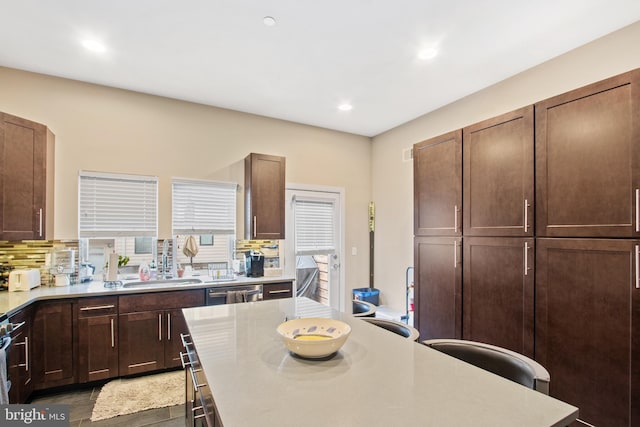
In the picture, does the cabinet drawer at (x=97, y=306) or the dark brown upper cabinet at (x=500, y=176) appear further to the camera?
the cabinet drawer at (x=97, y=306)

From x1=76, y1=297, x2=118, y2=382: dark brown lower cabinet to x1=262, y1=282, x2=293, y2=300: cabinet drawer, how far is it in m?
1.48

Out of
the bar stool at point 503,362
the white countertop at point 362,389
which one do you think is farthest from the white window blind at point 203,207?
the bar stool at point 503,362

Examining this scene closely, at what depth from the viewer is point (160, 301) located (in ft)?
10.6

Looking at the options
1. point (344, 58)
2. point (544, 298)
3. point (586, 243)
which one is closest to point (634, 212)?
point (586, 243)

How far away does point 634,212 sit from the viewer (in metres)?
1.95

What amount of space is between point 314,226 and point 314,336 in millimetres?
3507

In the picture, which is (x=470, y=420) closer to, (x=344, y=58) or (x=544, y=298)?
(x=544, y=298)

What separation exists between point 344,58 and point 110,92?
2.65 metres

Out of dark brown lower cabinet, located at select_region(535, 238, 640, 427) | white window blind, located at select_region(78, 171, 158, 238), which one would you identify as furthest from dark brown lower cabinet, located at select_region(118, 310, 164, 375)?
dark brown lower cabinet, located at select_region(535, 238, 640, 427)

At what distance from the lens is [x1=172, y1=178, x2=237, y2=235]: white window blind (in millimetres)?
3982

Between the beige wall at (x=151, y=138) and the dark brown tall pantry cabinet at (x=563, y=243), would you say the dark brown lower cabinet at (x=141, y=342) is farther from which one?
the dark brown tall pantry cabinet at (x=563, y=243)

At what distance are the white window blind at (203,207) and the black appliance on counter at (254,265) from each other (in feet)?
1.59

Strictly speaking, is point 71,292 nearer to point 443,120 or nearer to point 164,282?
point 164,282

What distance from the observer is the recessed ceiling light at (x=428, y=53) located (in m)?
2.89
